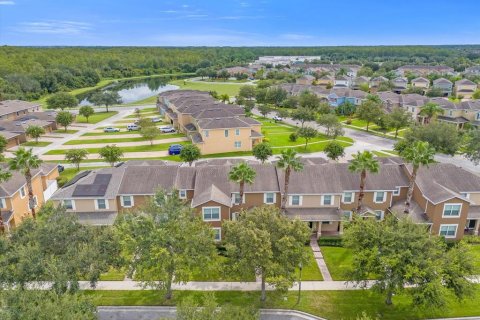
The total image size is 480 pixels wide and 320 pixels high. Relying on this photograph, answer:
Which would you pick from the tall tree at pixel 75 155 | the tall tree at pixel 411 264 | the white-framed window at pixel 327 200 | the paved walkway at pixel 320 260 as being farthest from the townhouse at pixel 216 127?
the tall tree at pixel 411 264

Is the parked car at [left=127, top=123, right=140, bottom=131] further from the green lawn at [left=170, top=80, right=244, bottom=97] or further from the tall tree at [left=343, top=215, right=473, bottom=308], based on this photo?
the green lawn at [left=170, top=80, right=244, bottom=97]

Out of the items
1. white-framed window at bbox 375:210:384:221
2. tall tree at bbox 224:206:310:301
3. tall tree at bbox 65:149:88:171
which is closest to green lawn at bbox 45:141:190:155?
tall tree at bbox 65:149:88:171

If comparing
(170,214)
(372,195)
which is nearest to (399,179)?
(372,195)

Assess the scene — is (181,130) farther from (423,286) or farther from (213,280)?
(423,286)

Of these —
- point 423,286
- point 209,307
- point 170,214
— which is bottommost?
point 423,286

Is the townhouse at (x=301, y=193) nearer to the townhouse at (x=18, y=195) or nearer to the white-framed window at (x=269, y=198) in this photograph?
the white-framed window at (x=269, y=198)
